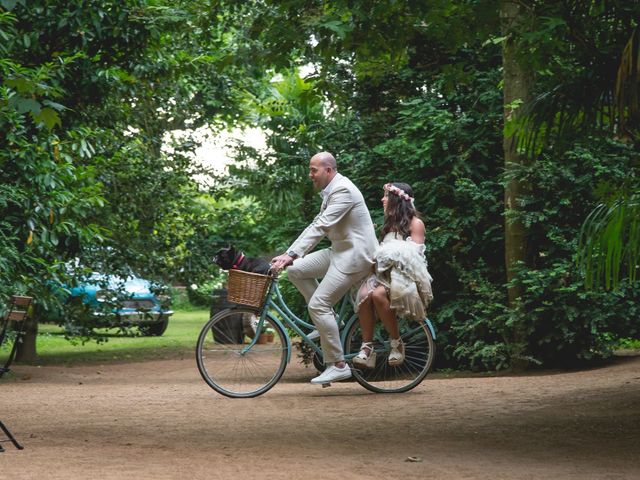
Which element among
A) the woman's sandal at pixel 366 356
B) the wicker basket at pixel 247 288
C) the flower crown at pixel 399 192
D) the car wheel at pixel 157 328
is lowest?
the car wheel at pixel 157 328

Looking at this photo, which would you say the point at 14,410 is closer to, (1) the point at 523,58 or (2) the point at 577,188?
(1) the point at 523,58

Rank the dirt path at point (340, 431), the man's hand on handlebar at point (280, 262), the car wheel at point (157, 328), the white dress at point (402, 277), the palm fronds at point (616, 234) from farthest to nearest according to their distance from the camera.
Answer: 1. the car wheel at point (157, 328)
2. the white dress at point (402, 277)
3. the man's hand on handlebar at point (280, 262)
4. the palm fronds at point (616, 234)
5. the dirt path at point (340, 431)

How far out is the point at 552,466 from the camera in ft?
21.1

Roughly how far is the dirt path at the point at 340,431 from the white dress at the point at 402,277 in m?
0.84

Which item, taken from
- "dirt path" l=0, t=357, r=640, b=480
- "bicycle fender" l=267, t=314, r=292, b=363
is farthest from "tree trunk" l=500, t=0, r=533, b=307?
"bicycle fender" l=267, t=314, r=292, b=363

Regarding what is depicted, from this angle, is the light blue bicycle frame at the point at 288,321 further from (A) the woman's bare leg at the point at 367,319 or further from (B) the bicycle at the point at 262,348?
(A) the woman's bare leg at the point at 367,319

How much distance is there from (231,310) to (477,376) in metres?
4.27

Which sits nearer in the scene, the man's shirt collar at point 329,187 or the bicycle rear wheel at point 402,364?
the man's shirt collar at point 329,187

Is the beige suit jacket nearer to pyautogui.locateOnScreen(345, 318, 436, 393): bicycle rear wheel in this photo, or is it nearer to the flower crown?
the flower crown

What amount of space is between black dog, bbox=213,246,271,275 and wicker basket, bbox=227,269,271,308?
0.14 meters

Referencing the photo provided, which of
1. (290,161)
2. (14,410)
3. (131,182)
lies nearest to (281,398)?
(14,410)

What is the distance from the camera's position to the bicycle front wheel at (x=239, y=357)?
10.2m

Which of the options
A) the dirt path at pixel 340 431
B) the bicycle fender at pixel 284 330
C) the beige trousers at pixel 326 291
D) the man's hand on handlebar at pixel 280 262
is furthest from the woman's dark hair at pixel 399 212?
the dirt path at pixel 340 431

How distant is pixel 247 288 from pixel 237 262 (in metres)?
0.29
